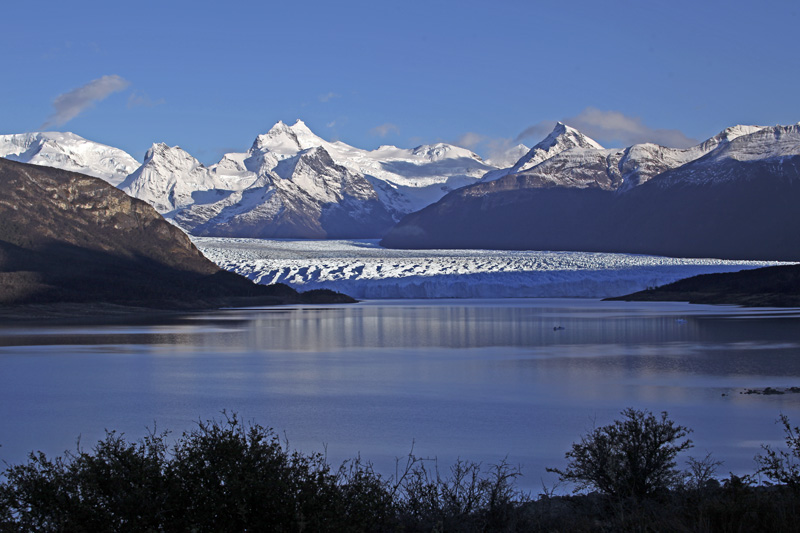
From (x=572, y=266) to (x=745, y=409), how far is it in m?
62.5

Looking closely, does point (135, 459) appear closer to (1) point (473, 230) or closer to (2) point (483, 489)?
(2) point (483, 489)

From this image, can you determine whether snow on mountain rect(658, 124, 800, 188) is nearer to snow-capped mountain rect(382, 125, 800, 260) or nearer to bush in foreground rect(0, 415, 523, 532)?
snow-capped mountain rect(382, 125, 800, 260)

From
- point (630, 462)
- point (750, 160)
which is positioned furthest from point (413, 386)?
point (750, 160)

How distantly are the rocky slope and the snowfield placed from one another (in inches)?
176

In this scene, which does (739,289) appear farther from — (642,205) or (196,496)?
(642,205)

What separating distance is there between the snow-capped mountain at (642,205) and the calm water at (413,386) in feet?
357

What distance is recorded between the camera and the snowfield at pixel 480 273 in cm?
7469

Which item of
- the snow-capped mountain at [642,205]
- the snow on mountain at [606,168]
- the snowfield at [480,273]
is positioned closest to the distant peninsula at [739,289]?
the snowfield at [480,273]

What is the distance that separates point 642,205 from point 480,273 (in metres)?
98.3

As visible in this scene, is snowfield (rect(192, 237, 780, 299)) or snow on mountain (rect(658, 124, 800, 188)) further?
snow on mountain (rect(658, 124, 800, 188))

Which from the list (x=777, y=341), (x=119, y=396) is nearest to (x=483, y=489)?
(x=119, y=396)

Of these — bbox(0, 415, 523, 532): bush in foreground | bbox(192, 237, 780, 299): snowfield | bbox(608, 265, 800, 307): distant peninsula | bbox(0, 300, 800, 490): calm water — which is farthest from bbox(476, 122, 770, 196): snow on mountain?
bbox(0, 415, 523, 532): bush in foreground

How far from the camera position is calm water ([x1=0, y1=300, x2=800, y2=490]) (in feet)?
41.3

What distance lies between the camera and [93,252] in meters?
74.2
